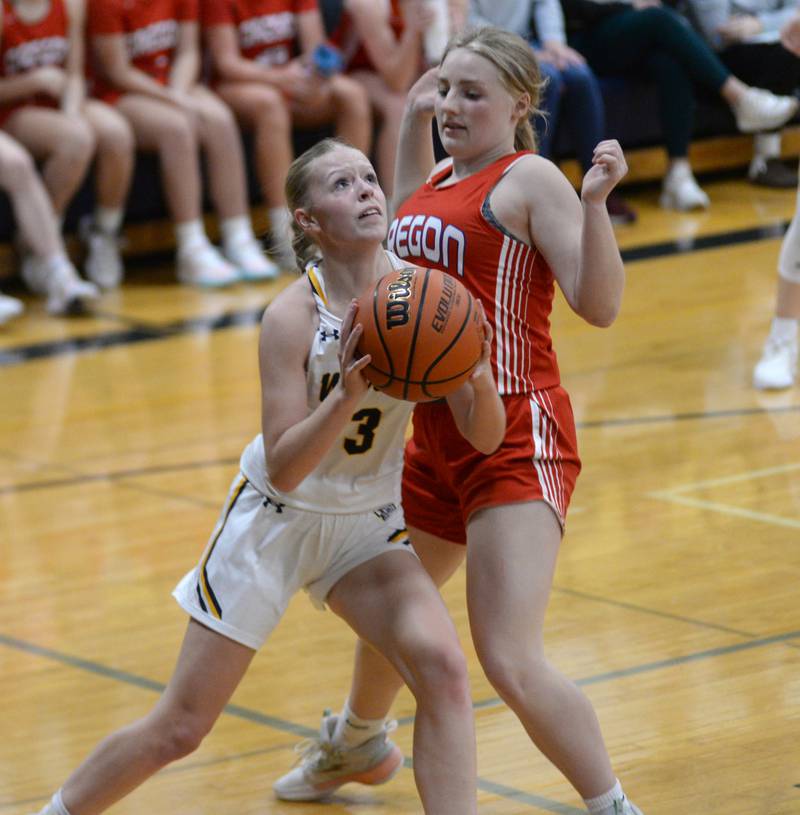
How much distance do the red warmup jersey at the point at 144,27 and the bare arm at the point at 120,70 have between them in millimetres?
44

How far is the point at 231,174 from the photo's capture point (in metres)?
9.20

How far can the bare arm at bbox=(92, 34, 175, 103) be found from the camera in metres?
8.95

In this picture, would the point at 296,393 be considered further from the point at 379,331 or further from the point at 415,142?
the point at 415,142

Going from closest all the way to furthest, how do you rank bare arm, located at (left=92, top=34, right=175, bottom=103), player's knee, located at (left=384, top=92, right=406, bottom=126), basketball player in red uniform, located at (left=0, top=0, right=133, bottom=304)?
basketball player in red uniform, located at (left=0, top=0, right=133, bottom=304) < bare arm, located at (left=92, top=34, right=175, bottom=103) < player's knee, located at (left=384, top=92, right=406, bottom=126)

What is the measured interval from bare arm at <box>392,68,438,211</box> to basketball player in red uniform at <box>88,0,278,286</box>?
5.34 metres

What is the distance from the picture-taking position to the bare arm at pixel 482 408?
3.09 meters

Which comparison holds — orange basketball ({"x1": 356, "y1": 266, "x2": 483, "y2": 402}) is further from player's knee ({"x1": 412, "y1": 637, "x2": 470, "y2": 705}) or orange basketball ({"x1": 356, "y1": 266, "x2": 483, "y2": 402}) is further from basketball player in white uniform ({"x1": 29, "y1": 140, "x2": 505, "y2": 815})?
player's knee ({"x1": 412, "y1": 637, "x2": 470, "y2": 705})

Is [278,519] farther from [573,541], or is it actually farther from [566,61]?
[566,61]

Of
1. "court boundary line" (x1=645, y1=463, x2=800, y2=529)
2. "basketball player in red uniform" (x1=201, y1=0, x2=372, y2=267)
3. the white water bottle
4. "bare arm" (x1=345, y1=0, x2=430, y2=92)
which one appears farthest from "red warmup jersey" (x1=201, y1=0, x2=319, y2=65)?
"court boundary line" (x1=645, y1=463, x2=800, y2=529)

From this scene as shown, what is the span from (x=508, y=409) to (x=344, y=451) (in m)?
0.36

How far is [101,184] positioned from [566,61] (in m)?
2.80

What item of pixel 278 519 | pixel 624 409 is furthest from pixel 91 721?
pixel 624 409

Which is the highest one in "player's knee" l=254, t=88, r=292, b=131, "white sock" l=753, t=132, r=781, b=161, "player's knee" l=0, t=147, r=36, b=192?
"player's knee" l=0, t=147, r=36, b=192

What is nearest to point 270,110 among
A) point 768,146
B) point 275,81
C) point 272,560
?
point 275,81
